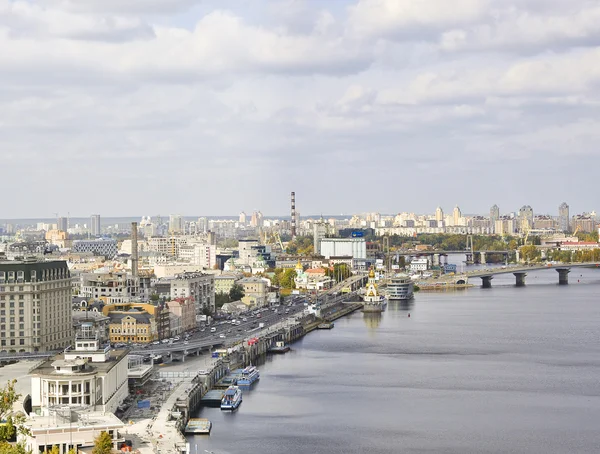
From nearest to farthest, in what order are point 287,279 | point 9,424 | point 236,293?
point 9,424, point 236,293, point 287,279

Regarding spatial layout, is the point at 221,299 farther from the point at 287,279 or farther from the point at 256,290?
the point at 287,279

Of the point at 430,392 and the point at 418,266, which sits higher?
the point at 418,266

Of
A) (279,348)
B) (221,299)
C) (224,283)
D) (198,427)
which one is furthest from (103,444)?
(224,283)

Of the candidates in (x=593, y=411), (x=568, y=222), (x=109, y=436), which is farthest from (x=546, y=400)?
(x=568, y=222)

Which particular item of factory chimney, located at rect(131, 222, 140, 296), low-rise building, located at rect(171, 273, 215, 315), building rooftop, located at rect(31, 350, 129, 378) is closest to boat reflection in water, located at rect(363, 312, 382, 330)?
low-rise building, located at rect(171, 273, 215, 315)

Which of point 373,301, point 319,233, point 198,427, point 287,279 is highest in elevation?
point 319,233

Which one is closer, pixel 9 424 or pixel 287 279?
pixel 9 424

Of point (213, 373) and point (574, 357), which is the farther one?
point (574, 357)

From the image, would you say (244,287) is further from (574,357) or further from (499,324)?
(574,357)
